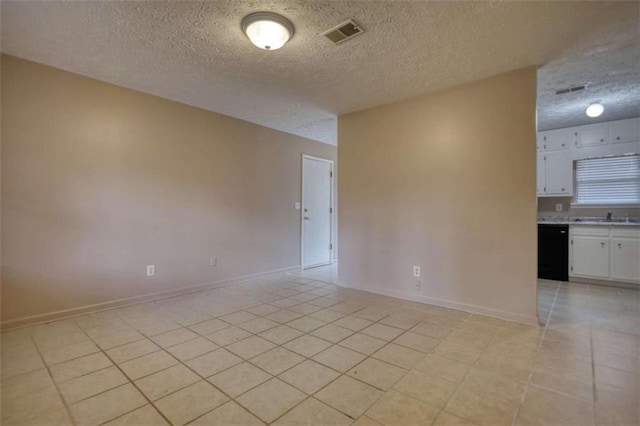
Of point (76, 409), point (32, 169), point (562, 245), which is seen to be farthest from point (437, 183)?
point (32, 169)

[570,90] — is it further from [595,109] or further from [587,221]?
[587,221]

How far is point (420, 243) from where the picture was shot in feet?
11.8

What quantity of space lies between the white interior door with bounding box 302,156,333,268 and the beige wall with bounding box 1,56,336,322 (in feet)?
3.24

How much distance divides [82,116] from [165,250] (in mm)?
1679

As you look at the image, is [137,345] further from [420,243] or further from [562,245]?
[562,245]

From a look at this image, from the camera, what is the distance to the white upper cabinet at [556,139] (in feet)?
15.6

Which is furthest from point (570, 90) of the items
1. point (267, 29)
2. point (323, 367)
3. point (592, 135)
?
point (323, 367)

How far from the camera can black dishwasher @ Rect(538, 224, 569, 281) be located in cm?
453

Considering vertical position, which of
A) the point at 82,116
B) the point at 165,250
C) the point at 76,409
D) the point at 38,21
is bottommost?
the point at 76,409

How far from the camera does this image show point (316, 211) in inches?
228

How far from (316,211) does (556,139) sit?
13.7 ft

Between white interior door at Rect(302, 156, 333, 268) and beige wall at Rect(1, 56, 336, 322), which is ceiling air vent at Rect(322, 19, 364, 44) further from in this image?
white interior door at Rect(302, 156, 333, 268)

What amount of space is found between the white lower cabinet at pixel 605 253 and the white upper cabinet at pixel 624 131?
4.32ft

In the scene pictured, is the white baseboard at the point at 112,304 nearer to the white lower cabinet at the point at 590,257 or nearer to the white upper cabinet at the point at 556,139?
the white lower cabinet at the point at 590,257
